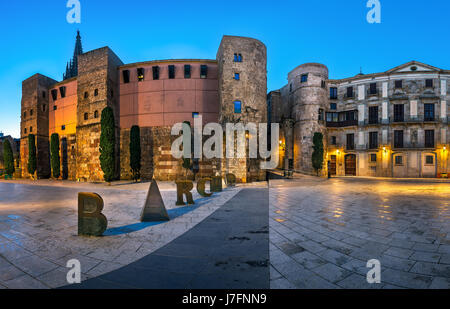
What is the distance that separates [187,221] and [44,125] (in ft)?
95.7

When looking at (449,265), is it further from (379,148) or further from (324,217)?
(379,148)

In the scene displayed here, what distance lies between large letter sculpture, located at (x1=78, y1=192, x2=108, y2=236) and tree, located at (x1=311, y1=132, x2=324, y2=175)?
22.5 metres

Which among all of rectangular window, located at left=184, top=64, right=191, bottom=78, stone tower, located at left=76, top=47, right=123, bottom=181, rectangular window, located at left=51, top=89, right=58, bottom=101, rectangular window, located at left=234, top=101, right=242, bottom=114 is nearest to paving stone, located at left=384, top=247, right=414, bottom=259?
rectangular window, located at left=234, top=101, right=242, bottom=114

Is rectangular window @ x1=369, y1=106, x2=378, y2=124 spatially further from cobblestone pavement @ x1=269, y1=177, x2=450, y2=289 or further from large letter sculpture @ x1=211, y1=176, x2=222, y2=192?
large letter sculpture @ x1=211, y1=176, x2=222, y2=192

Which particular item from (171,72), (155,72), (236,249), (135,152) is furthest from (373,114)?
(135,152)

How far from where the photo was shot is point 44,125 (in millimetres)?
23609

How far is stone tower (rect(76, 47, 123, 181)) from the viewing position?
1778cm

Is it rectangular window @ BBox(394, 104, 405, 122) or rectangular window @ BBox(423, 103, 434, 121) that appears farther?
rectangular window @ BBox(394, 104, 405, 122)

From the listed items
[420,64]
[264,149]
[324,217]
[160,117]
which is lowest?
[324,217]

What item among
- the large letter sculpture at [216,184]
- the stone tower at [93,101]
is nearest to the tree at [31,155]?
the stone tower at [93,101]

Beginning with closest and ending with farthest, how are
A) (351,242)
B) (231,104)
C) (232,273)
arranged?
(232,273) → (351,242) → (231,104)

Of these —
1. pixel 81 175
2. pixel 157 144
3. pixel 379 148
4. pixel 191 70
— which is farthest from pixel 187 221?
pixel 379 148

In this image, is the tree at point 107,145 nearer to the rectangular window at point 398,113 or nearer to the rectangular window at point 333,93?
the rectangular window at point 333,93

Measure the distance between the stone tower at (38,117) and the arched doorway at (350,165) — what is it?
3889 centimetres
